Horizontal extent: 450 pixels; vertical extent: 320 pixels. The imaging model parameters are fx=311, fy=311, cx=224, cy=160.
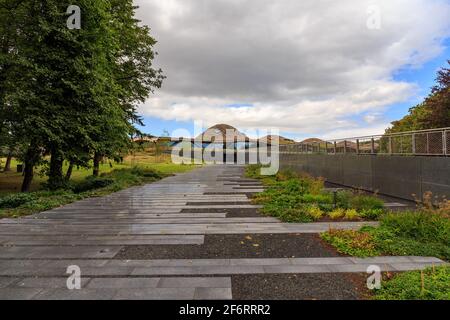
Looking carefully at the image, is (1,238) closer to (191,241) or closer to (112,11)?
(191,241)

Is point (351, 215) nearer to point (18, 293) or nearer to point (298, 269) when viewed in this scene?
point (298, 269)

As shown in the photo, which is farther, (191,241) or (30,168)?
(30,168)

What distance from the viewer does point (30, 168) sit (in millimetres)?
15828

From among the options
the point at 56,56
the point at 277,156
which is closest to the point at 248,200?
the point at 56,56

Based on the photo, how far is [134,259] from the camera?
4.73 m

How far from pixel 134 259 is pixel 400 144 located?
425 inches

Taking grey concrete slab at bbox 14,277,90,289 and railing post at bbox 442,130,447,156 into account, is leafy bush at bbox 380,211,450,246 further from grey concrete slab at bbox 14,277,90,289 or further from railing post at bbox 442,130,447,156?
grey concrete slab at bbox 14,277,90,289

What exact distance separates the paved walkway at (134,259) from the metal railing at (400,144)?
5091 mm

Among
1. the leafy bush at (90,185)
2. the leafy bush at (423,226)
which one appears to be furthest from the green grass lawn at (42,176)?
the leafy bush at (423,226)

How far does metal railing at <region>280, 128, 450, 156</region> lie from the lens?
9.64m

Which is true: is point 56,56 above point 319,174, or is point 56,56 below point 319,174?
above

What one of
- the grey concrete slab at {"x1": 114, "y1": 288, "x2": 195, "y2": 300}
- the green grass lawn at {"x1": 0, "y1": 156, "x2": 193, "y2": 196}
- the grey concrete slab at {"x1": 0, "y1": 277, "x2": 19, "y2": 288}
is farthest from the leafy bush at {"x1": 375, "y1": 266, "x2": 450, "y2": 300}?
the green grass lawn at {"x1": 0, "y1": 156, "x2": 193, "y2": 196}

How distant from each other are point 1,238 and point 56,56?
346 inches
